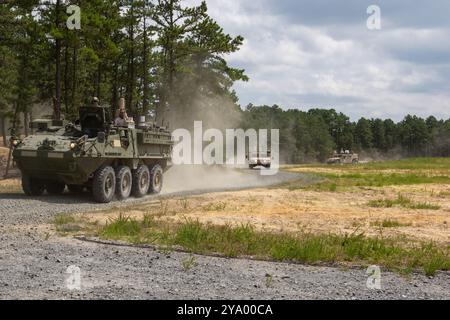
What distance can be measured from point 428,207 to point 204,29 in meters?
22.7

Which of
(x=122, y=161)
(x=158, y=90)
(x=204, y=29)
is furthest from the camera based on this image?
(x=158, y=90)

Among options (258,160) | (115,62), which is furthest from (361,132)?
(115,62)

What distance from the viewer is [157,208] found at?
14.2 m

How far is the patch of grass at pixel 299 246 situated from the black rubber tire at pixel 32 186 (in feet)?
23.3

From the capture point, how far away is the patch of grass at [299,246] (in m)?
8.14

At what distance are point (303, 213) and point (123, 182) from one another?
590 centimetres

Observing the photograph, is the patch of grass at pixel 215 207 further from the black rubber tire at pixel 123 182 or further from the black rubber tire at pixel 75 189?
the black rubber tire at pixel 75 189

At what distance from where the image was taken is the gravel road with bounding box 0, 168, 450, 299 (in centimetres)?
611

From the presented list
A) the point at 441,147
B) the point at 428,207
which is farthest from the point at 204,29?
the point at 441,147

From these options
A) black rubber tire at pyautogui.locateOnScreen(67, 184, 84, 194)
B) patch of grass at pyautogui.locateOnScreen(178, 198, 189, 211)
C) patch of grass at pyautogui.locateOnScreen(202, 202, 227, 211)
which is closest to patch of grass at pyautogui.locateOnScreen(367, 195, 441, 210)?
patch of grass at pyautogui.locateOnScreen(202, 202, 227, 211)

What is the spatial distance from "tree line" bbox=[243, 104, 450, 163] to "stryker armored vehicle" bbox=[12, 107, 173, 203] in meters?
97.1

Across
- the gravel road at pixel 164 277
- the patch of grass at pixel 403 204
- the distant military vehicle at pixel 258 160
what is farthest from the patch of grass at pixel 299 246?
the distant military vehicle at pixel 258 160

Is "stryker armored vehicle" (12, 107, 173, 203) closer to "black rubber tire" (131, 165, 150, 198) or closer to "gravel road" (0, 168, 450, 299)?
"black rubber tire" (131, 165, 150, 198)
